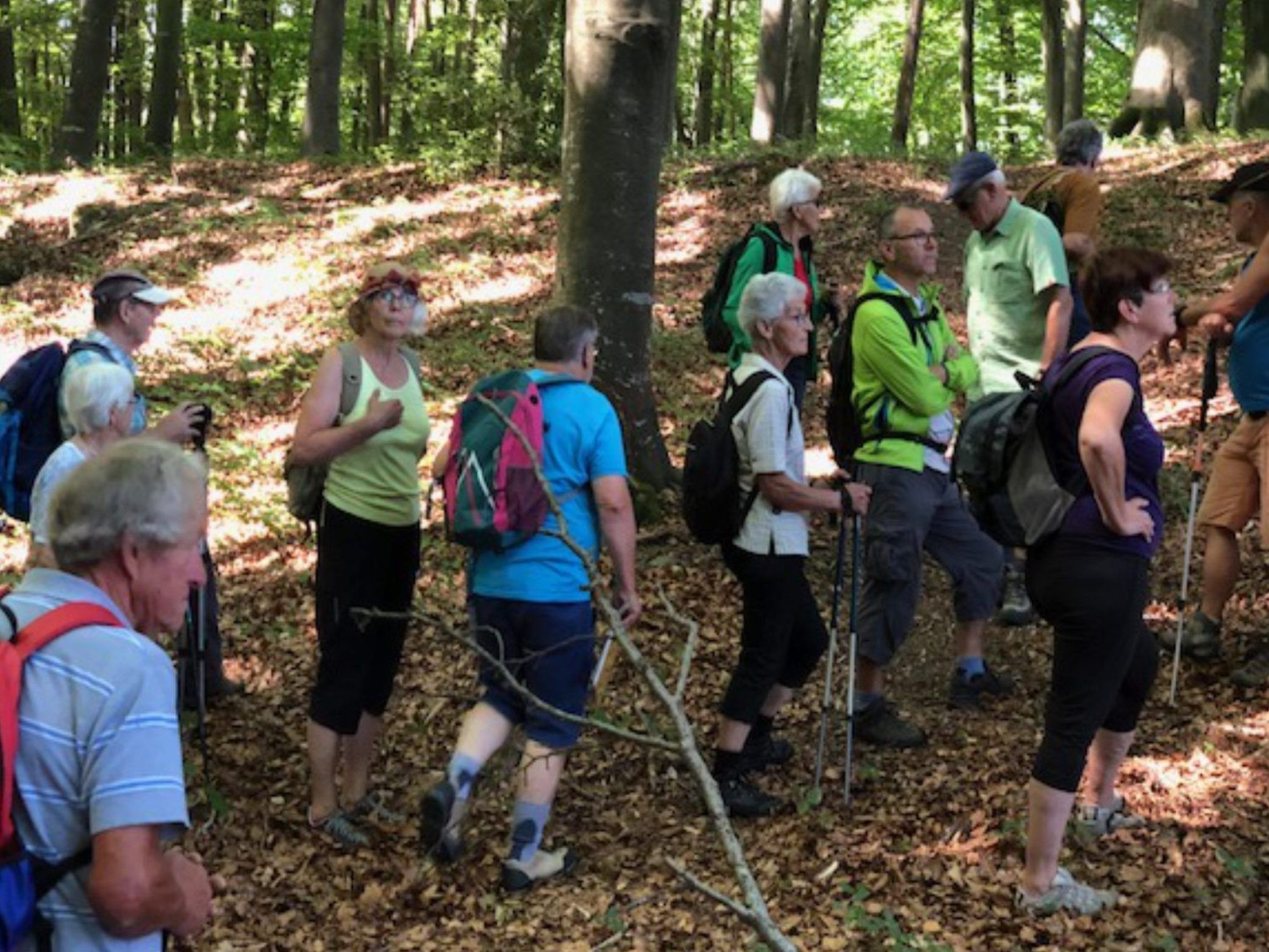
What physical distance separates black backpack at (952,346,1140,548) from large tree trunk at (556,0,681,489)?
9.73 feet

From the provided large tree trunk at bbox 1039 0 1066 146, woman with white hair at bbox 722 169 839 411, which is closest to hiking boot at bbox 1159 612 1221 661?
woman with white hair at bbox 722 169 839 411

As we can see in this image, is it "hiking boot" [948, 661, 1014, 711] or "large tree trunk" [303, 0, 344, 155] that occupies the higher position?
"large tree trunk" [303, 0, 344, 155]

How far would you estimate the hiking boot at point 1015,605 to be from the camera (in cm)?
646

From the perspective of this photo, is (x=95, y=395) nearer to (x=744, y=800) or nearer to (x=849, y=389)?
(x=744, y=800)

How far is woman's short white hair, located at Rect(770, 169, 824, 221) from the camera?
600cm

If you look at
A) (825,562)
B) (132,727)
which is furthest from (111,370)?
(825,562)

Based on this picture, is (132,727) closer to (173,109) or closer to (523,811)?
(523,811)

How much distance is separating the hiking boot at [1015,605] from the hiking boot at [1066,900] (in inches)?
99.7

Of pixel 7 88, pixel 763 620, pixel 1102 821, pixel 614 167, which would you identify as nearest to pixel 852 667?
pixel 763 620

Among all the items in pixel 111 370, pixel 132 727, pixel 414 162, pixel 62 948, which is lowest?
pixel 62 948

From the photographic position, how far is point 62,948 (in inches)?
81.2

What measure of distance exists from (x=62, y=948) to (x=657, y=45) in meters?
5.80

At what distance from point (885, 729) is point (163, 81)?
17.8 metres

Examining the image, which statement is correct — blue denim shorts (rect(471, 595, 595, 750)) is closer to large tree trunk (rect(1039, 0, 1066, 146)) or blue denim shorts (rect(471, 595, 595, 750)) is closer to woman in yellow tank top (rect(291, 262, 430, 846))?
woman in yellow tank top (rect(291, 262, 430, 846))
